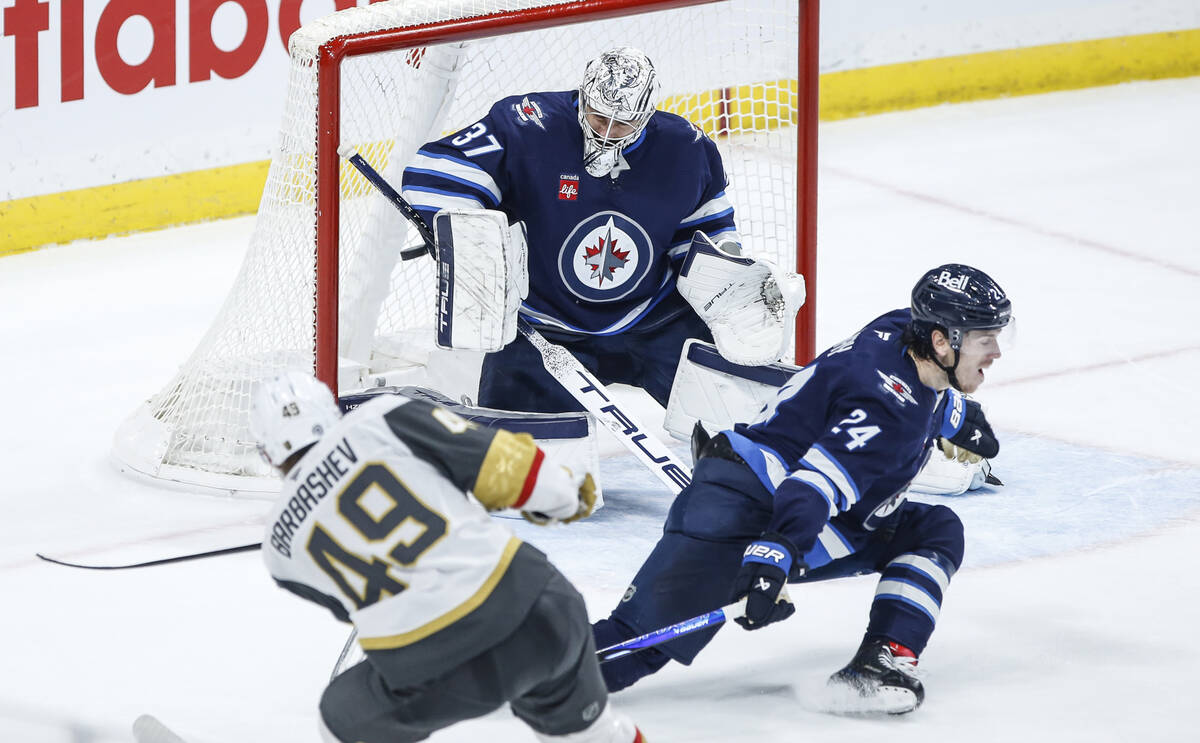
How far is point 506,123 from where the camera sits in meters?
4.01

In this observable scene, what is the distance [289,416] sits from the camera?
2480mm

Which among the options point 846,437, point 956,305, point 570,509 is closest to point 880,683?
point 846,437

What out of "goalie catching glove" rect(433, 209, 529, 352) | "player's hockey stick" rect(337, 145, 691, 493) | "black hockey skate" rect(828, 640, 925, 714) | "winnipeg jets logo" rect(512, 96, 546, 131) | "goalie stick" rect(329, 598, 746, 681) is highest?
"winnipeg jets logo" rect(512, 96, 546, 131)

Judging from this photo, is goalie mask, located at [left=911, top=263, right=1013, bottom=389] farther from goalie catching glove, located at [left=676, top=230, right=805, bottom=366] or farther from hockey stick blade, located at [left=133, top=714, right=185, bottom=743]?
hockey stick blade, located at [left=133, top=714, right=185, bottom=743]

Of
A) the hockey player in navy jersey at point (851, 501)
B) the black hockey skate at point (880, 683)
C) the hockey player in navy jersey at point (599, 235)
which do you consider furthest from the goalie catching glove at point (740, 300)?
the black hockey skate at point (880, 683)

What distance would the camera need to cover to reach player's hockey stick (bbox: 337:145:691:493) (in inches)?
157

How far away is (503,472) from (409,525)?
6.0 inches

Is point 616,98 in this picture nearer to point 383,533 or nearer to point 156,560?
point 156,560

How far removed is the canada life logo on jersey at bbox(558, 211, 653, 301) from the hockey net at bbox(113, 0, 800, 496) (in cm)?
46

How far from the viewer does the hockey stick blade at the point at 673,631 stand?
303 cm

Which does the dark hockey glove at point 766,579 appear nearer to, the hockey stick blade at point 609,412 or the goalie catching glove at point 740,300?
the hockey stick blade at point 609,412

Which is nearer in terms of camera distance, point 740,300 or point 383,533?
point 383,533

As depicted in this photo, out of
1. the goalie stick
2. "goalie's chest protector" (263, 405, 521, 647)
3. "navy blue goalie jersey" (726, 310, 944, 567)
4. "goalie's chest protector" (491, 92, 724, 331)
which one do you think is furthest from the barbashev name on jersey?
"goalie's chest protector" (491, 92, 724, 331)

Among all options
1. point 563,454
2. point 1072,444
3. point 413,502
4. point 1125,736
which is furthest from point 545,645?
point 1072,444
